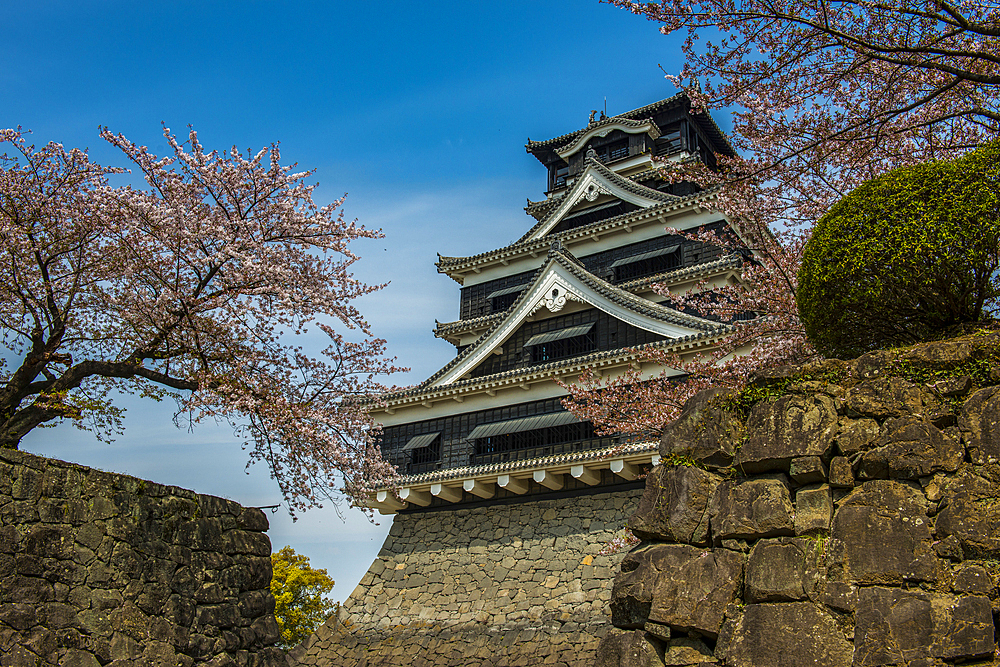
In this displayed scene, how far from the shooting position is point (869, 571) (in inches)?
219

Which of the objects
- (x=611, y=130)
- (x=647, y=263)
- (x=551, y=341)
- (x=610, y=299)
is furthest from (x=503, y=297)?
(x=611, y=130)

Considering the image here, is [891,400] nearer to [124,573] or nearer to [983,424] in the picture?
[983,424]

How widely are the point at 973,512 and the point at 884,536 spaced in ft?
2.00

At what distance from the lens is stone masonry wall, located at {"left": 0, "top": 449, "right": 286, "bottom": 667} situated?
7910 mm

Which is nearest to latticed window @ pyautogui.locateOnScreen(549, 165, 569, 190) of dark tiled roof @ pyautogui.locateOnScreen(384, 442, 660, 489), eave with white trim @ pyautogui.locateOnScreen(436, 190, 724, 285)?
eave with white trim @ pyautogui.locateOnScreen(436, 190, 724, 285)

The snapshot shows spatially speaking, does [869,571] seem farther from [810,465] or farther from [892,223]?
[892,223]

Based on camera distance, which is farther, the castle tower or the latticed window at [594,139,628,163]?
the latticed window at [594,139,628,163]

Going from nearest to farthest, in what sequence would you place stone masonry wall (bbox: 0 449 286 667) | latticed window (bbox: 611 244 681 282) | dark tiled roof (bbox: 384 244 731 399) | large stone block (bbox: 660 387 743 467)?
1. large stone block (bbox: 660 387 743 467)
2. stone masonry wall (bbox: 0 449 286 667)
3. dark tiled roof (bbox: 384 244 731 399)
4. latticed window (bbox: 611 244 681 282)

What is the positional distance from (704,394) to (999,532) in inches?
97.5

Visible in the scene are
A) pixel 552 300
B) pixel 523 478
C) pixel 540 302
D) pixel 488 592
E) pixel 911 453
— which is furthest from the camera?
pixel 540 302

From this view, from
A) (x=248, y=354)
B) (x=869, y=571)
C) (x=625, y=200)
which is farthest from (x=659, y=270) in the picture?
(x=869, y=571)

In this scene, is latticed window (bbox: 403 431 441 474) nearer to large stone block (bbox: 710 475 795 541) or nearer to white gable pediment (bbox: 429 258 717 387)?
white gable pediment (bbox: 429 258 717 387)

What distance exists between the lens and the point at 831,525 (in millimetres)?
5891

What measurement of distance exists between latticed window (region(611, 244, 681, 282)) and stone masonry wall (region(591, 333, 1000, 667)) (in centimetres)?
1846
